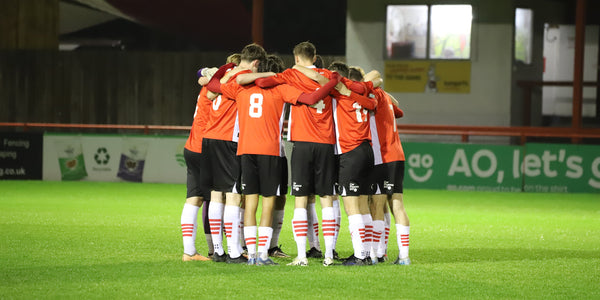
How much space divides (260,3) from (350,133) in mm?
15695

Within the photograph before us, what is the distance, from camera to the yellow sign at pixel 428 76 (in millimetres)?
24625

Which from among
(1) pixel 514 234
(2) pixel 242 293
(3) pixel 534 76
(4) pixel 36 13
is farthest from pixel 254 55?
(4) pixel 36 13

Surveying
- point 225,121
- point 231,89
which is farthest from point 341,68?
point 225,121

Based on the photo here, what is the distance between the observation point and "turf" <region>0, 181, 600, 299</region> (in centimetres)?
805

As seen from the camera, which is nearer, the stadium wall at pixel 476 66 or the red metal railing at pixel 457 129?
the red metal railing at pixel 457 129

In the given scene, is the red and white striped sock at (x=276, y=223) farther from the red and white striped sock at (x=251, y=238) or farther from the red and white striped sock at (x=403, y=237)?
the red and white striped sock at (x=403, y=237)

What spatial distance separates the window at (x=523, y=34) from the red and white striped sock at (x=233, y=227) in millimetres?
17223

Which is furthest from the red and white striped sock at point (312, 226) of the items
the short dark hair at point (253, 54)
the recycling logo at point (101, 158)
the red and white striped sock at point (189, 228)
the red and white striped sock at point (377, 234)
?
the recycling logo at point (101, 158)

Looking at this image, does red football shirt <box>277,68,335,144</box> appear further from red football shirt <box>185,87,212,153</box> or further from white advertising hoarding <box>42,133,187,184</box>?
white advertising hoarding <box>42,133,187,184</box>

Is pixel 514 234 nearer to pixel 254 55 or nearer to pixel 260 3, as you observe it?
pixel 254 55

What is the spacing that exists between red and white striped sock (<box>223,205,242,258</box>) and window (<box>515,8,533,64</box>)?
678 inches

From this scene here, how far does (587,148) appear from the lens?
1930 cm

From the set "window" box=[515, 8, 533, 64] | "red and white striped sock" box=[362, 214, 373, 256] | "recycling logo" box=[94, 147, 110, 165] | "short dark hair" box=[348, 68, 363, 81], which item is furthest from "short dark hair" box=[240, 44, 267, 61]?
"window" box=[515, 8, 533, 64]

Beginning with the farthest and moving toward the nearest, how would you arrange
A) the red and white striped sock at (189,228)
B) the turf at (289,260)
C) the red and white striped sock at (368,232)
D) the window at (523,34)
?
the window at (523,34) → the red and white striped sock at (189,228) → the red and white striped sock at (368,232) → the turf at (289,260)
